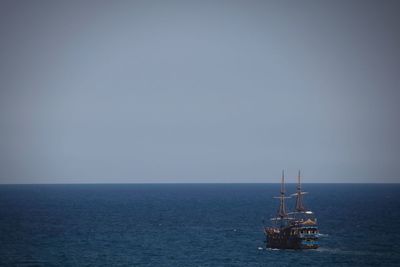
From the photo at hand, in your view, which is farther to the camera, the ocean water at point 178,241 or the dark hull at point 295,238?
the dark hull at point 295,238

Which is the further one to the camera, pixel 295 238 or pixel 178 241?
pixel 178 241

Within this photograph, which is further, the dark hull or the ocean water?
the dark hull

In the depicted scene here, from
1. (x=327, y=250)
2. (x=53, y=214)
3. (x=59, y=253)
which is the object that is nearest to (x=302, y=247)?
(x=327, y=250)

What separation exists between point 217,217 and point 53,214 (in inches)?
1754

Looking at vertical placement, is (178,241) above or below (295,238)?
below

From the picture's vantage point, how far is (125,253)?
106 metres

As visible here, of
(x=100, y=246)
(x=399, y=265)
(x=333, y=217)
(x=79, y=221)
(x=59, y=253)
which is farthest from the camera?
(x=333, y=217)

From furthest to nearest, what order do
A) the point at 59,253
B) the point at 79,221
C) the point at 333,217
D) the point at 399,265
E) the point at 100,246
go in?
the point at 333,217, the point at 79,221, the point at 100,246, the point at 59,253, the point at 399,265

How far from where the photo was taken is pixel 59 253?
104688mm

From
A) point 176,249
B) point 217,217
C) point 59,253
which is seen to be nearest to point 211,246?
point 176,249

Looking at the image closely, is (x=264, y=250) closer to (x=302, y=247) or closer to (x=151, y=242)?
(x=302, y=247)

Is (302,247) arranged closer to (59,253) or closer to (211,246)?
(211,246)

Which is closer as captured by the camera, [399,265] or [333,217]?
[399,265]

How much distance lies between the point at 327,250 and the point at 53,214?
96.6 metres
